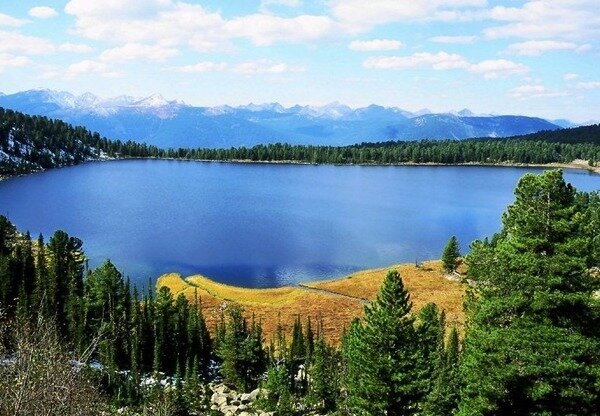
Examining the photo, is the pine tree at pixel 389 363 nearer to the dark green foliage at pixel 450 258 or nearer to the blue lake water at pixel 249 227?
the blue lake water at pixel 249 227

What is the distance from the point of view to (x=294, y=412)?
1836 inches

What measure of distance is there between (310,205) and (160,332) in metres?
118

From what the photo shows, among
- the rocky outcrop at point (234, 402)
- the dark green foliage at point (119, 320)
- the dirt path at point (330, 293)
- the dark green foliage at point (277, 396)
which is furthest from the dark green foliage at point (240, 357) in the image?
the dirt path at point (330, 293)

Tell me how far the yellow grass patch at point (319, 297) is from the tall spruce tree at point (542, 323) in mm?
54574

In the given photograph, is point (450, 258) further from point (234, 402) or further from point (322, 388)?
point (234, 402)

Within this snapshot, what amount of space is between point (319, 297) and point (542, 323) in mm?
69769

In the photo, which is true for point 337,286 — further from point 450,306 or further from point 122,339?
point 122,339

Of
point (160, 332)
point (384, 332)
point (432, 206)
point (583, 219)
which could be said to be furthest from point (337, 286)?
point (432, 206)

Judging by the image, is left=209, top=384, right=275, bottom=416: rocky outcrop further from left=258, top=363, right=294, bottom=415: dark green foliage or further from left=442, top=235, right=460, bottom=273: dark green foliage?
left=442, top=235, right=460, bottom=273: dark green foliage

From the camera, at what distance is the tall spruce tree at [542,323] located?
18.3 metres

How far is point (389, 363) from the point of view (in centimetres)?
2684

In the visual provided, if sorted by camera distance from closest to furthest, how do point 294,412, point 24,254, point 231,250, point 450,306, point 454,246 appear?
point 294,412
point 24,254
point 450,306
point 454,246
point 231,250

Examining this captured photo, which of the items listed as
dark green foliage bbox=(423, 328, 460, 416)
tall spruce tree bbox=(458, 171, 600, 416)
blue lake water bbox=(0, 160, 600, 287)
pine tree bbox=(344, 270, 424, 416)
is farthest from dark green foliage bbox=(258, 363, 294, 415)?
blue lake water bbox=(0, 160, 600, 287)

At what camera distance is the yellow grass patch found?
260ft
